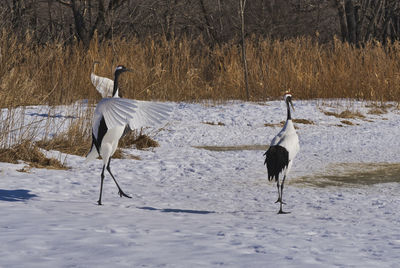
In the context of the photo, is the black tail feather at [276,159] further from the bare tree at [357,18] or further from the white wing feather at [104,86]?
the bare tree at [357,18]

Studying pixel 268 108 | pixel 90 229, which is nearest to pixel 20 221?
pixel 90 229

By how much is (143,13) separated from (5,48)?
1167cm

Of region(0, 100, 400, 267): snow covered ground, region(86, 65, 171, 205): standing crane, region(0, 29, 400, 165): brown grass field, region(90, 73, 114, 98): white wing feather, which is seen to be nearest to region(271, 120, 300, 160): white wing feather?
region(0, 100, 400, 267): snow covered ground

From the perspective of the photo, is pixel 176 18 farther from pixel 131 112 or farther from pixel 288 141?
pixel 131 112

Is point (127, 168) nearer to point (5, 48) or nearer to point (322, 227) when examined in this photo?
point (5, 48)

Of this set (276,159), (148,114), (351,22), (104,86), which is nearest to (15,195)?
(148,114)

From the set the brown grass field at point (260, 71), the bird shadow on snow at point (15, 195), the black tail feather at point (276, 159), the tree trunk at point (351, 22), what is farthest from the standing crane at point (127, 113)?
the tree trunk at point (351, 22)

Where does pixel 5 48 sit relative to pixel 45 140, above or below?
above

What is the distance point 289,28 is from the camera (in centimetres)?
2769

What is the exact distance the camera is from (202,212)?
222 inches

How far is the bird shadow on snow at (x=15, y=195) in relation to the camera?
18.1ft

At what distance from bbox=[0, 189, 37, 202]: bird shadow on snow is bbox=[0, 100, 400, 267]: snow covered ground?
1 cm

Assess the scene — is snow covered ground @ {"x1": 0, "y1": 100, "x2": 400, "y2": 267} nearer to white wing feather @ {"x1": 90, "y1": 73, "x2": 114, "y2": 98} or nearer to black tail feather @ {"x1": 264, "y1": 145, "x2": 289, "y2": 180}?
black tail feather @ {"x1": 264, "y1": 145, "x2": 289, "y2": 180}

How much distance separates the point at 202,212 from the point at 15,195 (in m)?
1.75
